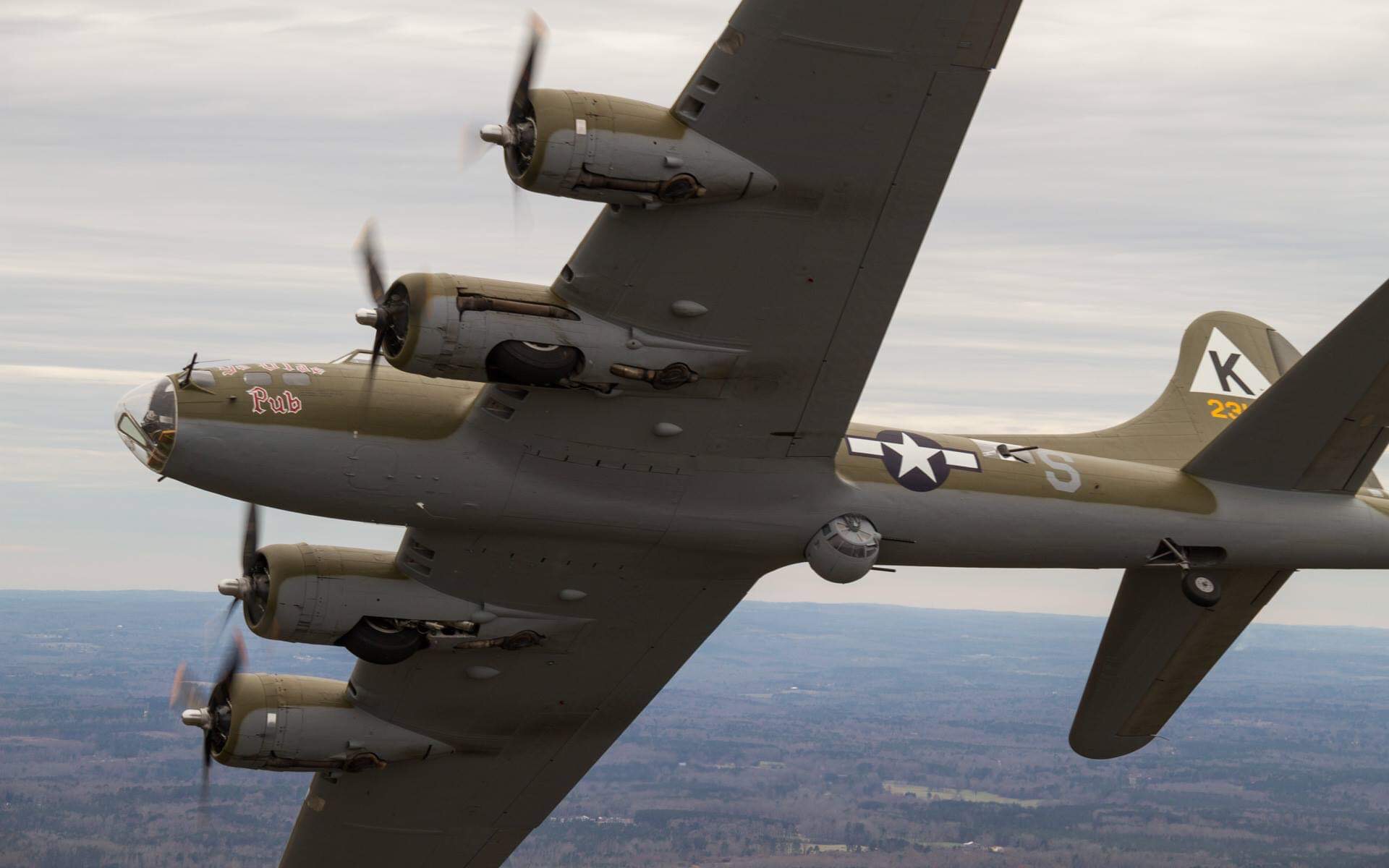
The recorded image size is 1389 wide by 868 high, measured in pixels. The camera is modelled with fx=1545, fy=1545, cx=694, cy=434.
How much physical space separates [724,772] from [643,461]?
109ft

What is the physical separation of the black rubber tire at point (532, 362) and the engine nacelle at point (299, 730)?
10266mm

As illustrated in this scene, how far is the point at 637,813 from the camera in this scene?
45.8m

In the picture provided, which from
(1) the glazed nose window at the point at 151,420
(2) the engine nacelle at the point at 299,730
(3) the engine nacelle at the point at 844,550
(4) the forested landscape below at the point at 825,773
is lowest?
(4) the forested landscape below at the point at 825,773

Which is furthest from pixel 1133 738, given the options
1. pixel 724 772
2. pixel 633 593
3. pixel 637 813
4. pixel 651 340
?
pixel 724 772

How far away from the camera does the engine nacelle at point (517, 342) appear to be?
18.0 metres

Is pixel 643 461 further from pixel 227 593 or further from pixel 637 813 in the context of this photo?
pixel 637 813

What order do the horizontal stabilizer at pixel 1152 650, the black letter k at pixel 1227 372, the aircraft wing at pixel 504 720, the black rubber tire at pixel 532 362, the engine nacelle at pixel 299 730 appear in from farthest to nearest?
the black letter k at pixel 1227 372 → the horizontal stabilizer at pixel 1152 650 → the engine nacelle at pixel 299 730 → the aircraft wing at pixel 504 720 → the black rubber tire at pixel 532 362


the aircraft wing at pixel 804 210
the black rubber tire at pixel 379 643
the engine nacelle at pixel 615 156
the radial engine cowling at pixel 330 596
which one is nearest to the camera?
the engine nacelle at pixel 615 156

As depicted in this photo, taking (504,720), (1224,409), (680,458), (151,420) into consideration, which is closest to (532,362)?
(680,458)

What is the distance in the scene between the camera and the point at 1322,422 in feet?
76.3

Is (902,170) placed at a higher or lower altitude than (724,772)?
higher

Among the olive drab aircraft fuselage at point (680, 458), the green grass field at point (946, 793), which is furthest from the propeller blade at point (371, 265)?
the green grass field at point (946, 793)

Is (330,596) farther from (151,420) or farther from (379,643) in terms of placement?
(151,420)

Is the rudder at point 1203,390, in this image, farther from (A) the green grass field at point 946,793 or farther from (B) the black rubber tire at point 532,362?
(A) the green grass field at point 946,793
